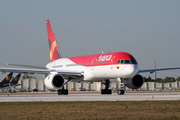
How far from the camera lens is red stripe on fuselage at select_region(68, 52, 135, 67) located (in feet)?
114

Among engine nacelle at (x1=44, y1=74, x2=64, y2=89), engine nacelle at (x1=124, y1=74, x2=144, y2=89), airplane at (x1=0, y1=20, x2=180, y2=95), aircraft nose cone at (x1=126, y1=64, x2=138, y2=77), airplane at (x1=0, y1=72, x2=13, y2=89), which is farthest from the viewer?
airplane at (x1=0, y1=72, x2=13, y2=89)

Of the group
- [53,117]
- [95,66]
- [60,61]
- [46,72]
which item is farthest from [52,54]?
[53,117]

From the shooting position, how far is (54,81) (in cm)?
3703

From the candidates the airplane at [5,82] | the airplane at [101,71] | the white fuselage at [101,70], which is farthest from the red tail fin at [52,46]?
the airplane at [5,82]

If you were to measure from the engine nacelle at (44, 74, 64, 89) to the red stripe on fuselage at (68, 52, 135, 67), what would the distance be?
384 cm

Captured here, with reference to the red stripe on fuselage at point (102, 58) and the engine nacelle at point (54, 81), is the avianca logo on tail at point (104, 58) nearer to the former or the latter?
the red stripe on fuselage at point (102, 58)

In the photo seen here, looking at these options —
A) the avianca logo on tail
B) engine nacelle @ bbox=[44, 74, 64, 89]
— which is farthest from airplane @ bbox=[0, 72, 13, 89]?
the avianca logo on tail

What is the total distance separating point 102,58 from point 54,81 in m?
5.83

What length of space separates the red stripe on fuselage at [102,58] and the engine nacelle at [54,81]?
384 centimetres

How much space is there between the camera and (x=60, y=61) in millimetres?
46000

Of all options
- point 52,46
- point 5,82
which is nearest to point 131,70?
point 52,46

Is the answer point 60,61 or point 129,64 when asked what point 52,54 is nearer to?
point 60,61

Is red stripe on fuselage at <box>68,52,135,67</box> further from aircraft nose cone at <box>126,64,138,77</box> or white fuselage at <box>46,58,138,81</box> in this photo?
aircraft nose cone at <box>126,64,138,77</box>

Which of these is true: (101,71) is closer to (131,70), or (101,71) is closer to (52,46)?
(131,70)
